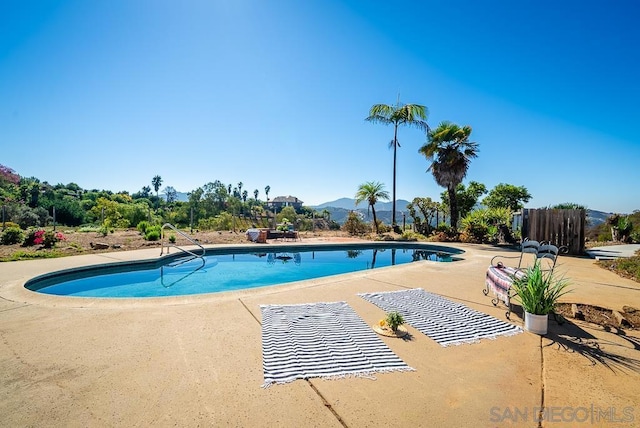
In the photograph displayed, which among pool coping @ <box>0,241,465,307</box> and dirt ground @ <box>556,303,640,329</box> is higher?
pool coping @ <box>0,241,465,307</box>

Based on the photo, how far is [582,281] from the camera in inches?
260

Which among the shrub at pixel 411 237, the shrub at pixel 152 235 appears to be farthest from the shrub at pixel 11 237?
the shrub at pixel 411 237

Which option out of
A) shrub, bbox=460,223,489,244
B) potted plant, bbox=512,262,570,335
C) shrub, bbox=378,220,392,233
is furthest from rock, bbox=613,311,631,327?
shrub, bbox=378,220,392,233

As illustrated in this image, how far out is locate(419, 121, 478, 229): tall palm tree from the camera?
1592 cm

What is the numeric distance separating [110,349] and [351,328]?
9.00ft

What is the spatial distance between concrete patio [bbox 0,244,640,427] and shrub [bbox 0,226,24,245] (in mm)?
9011

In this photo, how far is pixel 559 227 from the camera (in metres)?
11.2

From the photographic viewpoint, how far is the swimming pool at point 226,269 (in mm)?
7098

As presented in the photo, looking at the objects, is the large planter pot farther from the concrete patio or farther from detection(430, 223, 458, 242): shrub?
detection(430, 223, 458, 242): shrub

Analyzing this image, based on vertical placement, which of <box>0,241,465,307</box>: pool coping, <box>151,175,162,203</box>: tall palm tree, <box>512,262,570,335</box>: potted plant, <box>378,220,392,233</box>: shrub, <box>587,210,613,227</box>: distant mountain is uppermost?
<box>151,175,162,203</box>: tall palm tree

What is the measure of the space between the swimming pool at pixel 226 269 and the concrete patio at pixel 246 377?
2878 mm

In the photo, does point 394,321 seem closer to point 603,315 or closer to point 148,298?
point 603,315

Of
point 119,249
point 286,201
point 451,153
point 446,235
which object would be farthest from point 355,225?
point 286,201

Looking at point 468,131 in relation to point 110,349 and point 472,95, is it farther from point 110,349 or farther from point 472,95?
point 110,349
